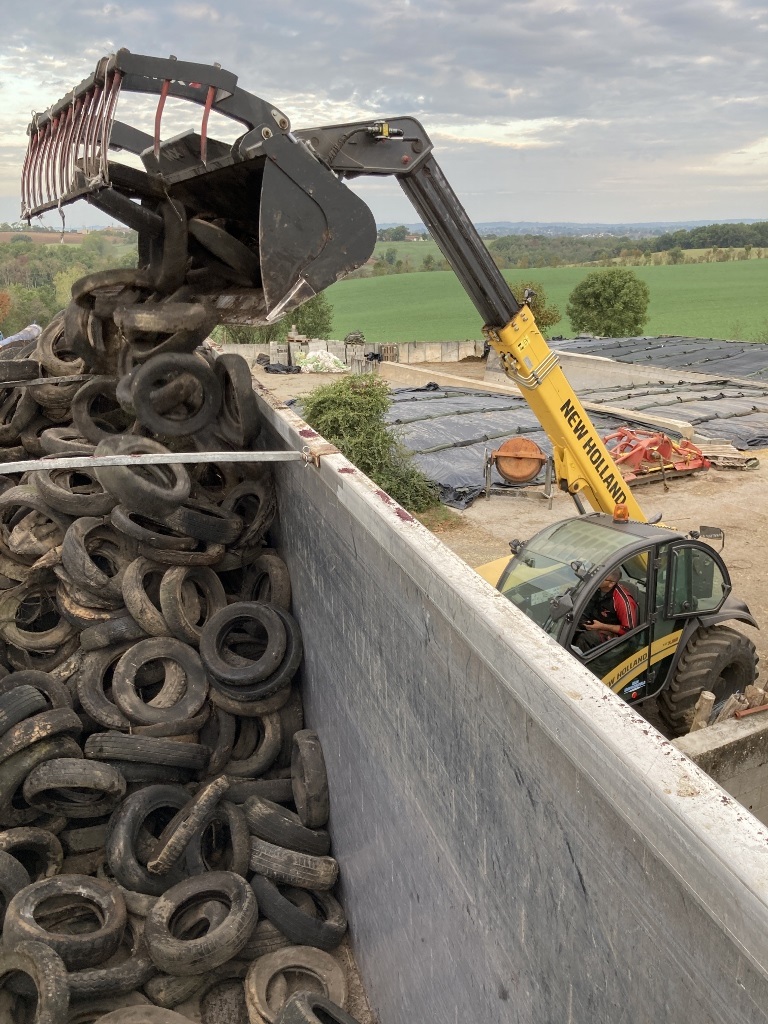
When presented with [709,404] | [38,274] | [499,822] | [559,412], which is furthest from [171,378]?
[38,274]

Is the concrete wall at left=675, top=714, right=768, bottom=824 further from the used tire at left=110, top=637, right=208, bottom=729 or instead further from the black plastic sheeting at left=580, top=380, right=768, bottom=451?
the black plastic sheeting at left=580, top=380, right=768, bottom=451

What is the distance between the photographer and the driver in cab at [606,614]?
5.50 m

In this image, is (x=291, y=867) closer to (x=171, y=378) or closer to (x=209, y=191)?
(x=171, y=378)

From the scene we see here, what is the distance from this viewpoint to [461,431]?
16.2 meters

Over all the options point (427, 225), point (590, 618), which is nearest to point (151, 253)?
point (427, 225)

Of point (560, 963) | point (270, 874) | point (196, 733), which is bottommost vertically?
point (270, 874)

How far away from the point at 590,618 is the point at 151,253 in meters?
4.40

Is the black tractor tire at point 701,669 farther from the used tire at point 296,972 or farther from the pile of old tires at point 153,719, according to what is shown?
the used tire at point 296,972

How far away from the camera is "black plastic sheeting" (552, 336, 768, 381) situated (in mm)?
24458

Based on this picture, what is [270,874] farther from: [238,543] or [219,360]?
[219,360]

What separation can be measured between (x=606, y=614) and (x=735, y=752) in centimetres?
129

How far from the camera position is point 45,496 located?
5582 millimetres

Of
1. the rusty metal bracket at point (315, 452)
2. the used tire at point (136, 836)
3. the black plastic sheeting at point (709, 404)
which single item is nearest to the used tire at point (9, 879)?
the used tire at point (136, 836)

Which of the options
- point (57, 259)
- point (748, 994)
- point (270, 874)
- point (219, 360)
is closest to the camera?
point (748, 994)
